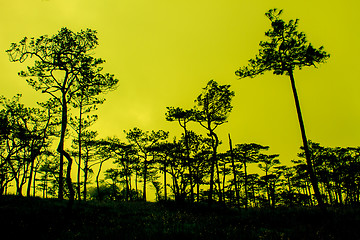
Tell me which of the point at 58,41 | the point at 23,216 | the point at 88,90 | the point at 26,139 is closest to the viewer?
the point at 23,216

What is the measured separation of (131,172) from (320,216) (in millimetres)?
36664

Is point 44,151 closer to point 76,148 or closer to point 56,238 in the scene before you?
point 76,148

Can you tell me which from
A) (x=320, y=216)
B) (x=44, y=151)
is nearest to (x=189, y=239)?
(x=320, y=216)

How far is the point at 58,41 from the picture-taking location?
15.1 meters

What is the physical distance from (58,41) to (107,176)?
127 ft

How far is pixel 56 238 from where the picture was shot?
759 centimetres

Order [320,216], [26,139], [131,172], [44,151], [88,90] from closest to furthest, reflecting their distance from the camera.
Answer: [320,216], [88,90], [26,139], [44,151], [131,172]

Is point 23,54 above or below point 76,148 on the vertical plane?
above

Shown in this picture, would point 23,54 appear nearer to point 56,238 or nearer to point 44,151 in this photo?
point 56,238

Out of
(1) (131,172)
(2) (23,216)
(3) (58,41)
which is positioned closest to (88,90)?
(3) (58,41)

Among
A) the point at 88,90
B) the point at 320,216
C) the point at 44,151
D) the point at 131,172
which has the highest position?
the point at 88,90

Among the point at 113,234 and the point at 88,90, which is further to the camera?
the point at 88,90

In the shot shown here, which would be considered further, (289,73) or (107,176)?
(107,176)

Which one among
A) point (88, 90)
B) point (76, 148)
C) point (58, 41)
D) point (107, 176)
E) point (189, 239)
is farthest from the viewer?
point (107, 176)
